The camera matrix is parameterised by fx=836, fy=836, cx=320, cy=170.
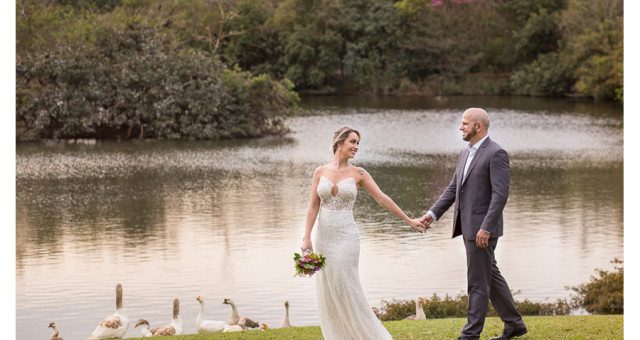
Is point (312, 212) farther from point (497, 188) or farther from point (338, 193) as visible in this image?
point (497, 188)

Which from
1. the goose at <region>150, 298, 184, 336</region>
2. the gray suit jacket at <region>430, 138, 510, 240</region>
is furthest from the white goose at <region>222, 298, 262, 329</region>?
the gray suit jacket at <region>430, 138, 510, 240</region>

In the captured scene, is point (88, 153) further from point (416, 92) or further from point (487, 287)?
point (416, 92)

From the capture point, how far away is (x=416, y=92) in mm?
62156

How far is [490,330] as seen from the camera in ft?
25.3

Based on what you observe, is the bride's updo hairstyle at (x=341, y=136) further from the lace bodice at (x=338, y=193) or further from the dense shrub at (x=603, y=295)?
the dense shrub at (x=603, y=295)

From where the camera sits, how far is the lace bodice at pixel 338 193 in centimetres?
696

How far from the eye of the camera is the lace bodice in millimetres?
6961

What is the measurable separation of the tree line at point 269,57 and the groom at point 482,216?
82.4 ft

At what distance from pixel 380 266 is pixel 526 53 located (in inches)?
1971

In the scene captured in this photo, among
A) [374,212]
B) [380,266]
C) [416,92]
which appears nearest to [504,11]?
[416,92]

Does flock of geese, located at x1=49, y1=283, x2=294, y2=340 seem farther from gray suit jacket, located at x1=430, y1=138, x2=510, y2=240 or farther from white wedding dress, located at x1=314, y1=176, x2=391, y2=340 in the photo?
gray suit jacket, located at x1=430, y1=138, x2=510, y2=240

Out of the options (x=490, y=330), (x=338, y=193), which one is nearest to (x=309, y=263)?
(x=338, y=193)

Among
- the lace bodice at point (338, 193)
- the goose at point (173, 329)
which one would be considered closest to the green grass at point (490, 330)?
the lace bodice at point (338, 193)

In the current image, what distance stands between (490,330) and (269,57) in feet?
188
